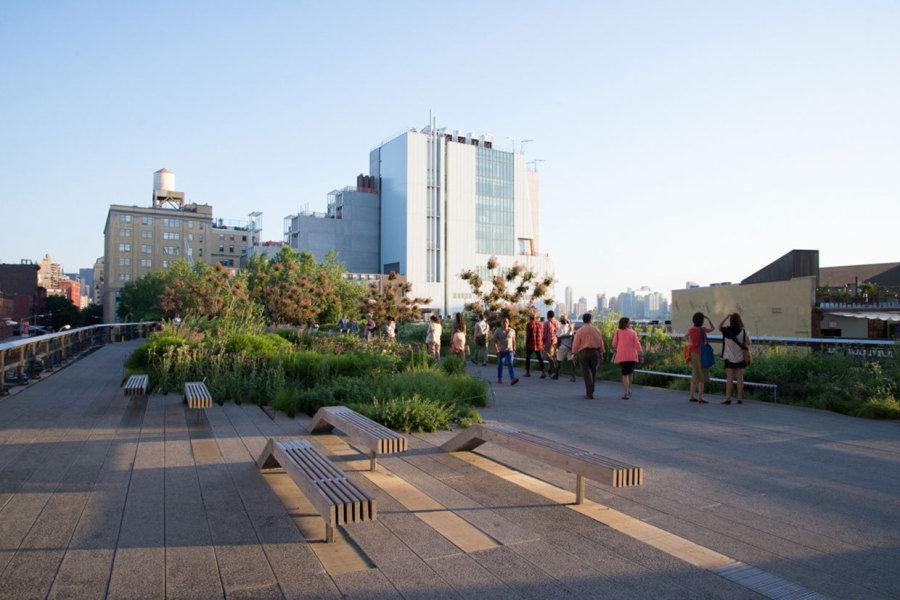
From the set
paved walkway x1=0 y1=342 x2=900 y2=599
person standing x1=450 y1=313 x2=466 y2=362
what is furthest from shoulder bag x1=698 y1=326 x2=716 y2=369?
person standing x1=450 y1=313 x2=466 y2=362

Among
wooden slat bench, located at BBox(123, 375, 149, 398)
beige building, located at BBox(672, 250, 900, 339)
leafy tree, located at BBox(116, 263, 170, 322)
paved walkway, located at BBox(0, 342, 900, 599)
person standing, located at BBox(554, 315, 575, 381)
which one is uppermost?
leafy tree, located at BBox(116, 263, 170, 322)

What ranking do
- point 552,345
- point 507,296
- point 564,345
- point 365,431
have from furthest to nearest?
point 507,296
point 552,345
point 564,345
point 365,431

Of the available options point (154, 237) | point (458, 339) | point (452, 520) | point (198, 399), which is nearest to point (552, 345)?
point (458, 339)

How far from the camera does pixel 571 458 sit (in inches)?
188

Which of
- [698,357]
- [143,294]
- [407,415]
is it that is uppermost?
[143,294]

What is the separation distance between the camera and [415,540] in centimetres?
416

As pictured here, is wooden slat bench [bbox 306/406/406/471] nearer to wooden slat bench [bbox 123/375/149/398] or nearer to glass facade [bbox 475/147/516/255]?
wooden slat bench [bbox 123/375/149/398]

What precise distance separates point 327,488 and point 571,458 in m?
1.91

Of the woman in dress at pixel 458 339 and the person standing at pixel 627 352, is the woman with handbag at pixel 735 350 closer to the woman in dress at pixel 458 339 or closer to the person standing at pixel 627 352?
the person standing at pixel 627 352

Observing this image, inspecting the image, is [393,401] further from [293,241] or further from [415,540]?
[293,241]

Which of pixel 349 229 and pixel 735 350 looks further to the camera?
pixel 349 229

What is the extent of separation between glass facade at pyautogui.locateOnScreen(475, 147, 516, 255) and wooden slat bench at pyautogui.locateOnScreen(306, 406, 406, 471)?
107432mm

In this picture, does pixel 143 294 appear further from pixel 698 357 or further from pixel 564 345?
pixel 698 357

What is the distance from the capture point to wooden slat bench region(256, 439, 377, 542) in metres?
3.68
